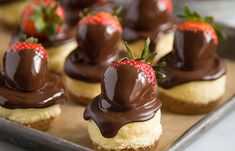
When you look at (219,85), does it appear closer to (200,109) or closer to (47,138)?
(200,109)

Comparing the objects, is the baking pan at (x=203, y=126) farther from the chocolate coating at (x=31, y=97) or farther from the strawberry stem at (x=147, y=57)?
the chocolate coating at (x=31, y=97)

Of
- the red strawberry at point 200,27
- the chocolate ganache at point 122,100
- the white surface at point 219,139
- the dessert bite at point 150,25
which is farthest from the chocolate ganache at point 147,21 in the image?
the chocolate ganache at point 122,100

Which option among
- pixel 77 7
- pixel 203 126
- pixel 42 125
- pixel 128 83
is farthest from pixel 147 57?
pixel 77 7

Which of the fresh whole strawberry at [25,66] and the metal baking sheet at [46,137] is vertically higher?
the fresh whole strawberry at [25,66]

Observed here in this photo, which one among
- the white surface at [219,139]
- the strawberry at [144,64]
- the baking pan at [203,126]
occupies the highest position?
the strawberry at [144,64]

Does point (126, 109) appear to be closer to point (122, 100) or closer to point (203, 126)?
point (122, 100)
